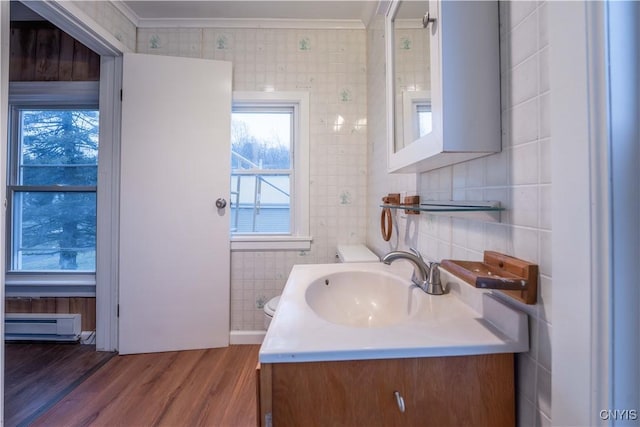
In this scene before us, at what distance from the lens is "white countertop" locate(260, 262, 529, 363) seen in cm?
48

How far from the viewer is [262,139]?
193cm

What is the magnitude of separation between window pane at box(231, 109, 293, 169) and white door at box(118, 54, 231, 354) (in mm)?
179

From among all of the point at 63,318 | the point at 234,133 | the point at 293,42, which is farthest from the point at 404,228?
the point at 63,318

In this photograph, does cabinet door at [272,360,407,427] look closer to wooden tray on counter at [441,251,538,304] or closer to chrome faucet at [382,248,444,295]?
wooden tray on counter at [441,251,538,304]

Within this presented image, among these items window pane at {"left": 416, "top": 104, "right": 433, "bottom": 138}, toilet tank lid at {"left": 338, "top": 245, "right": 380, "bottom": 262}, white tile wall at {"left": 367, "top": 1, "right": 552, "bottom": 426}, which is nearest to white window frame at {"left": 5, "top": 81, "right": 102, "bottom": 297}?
toilet tank lid at {"left": 338, "top": 245, "right": 380, "bottom": 262}

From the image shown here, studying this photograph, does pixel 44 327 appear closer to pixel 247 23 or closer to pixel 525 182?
pixel 247 23

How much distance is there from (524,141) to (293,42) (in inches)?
71.8

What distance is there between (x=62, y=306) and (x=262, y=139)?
1.85m

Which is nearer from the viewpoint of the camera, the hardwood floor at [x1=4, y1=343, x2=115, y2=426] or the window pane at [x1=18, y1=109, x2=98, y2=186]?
the hardwood floor at [x1=4, y1=343, x2=115, y2=426]

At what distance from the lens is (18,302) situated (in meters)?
1.86

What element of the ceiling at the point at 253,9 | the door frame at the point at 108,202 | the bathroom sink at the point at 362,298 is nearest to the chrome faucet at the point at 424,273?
the bathroom sink at the point at 362,298

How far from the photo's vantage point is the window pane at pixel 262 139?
192 centimetres

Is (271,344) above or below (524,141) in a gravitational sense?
below

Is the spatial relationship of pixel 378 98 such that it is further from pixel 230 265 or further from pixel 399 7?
pixel 230 265
